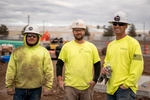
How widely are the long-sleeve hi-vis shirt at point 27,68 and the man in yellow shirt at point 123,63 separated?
931mm

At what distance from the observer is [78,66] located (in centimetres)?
371

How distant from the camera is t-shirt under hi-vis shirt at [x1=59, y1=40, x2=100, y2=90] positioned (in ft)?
12.2

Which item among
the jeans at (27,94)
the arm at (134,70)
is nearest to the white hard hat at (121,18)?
the arm at (134,70)

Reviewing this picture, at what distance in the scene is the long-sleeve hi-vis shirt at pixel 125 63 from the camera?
3.25 metres

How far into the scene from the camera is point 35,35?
3785mm

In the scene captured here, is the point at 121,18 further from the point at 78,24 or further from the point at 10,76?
the point at 10,76

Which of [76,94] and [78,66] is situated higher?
[78,66]

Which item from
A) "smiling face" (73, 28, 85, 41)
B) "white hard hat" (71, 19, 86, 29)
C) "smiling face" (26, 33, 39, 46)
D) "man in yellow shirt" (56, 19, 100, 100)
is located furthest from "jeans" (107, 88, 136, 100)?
"smiling face" (26, 33, 39, 46)

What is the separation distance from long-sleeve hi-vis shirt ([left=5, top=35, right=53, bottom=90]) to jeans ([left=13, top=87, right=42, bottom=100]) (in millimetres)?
62

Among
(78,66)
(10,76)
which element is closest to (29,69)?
(10,76)

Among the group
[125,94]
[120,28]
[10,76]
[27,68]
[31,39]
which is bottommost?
[125,94]

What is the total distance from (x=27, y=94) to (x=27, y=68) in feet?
1.31

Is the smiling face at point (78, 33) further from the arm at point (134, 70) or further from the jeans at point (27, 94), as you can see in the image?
the jeans at point (27, 94)

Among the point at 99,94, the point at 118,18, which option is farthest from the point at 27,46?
the point at 99,94
